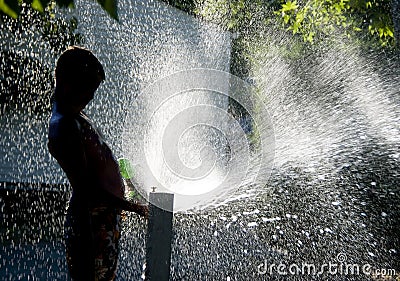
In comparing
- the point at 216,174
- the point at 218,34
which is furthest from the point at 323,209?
the point at 218,34

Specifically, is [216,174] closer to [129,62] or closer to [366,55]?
[129,62]

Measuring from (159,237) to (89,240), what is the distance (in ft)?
1.27

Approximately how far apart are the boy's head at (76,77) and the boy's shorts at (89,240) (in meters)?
0.46

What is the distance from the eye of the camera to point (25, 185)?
9.34 meters

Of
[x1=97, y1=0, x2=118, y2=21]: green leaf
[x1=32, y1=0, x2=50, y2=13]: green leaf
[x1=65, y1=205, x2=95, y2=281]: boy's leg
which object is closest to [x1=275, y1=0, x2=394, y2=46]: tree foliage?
[x1=65, y1=205, x2=95, y2=281]: boy's leg

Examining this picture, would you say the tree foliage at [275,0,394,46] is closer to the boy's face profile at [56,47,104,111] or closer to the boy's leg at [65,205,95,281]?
the boy's face profile at [56,47,104,111]

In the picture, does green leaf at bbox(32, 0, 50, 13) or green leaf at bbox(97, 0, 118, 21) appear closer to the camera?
green leaf at bbox(97, 0, 118, 21)

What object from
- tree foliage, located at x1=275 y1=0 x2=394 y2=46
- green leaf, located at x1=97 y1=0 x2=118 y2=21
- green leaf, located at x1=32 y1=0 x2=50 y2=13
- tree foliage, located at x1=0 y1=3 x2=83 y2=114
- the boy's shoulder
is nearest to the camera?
green leaf, located at x1=97 y1=0 x2=118 y2=21

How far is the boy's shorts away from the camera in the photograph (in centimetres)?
270

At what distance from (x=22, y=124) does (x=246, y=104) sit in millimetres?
4118

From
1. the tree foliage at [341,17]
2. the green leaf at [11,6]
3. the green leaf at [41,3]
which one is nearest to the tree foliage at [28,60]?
the tree foliage at [341,17]

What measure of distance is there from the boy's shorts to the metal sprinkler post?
0.23 meters

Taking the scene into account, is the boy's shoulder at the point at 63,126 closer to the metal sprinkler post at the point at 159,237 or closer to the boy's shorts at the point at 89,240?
the boy's shorts at the point at 89,240

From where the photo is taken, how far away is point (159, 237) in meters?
2.97
